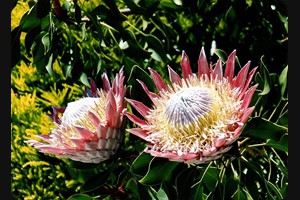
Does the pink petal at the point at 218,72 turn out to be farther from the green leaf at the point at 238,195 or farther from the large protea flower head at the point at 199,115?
the green leaf at the point at 238,195

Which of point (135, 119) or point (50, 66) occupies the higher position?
point (50, 66)

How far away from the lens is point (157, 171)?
76.7 inches

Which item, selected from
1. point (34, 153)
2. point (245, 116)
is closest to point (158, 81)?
point (245, 116)

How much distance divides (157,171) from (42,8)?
0.69 meters

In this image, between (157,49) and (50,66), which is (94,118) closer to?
(50,66)

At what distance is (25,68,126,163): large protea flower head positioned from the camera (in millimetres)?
1980

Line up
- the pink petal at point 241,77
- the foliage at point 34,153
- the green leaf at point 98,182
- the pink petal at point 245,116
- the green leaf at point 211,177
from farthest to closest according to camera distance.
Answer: the foliage at point 34,153 < the green leaf at point 98,182 < the green leaf at point 211,177 < the pink petal at point 241,77 < the pink petal at point 245,116

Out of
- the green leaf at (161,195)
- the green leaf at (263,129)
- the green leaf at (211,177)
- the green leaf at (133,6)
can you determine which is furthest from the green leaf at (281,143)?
the green leaf at (133,6)

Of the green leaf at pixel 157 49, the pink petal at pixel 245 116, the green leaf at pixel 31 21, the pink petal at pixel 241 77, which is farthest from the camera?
the green leaf at pixel 157 49

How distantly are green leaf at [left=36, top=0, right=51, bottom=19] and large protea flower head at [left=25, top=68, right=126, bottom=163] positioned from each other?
319mm

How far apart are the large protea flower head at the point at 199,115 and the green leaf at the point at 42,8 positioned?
45 centimetres

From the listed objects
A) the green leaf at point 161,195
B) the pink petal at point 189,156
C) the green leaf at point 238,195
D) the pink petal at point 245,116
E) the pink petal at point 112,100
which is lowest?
the green leaf at point 161,195

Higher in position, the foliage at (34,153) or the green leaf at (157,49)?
the green leaf at (157,49)

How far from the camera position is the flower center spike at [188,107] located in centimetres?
190
